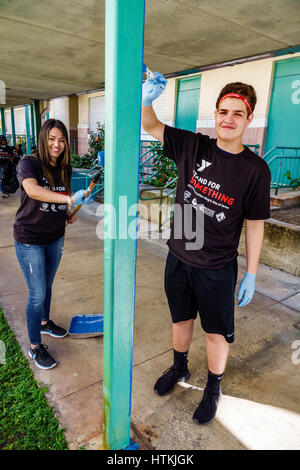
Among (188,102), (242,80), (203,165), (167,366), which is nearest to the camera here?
(203,165)

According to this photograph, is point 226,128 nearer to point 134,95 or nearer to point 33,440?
point 134,95

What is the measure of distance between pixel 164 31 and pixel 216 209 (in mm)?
2576

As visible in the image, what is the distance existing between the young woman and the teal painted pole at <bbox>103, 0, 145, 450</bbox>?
775mm

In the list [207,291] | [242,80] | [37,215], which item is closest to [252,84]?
[242,80]

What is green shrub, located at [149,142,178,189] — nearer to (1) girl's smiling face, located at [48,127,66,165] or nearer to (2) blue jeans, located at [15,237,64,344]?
(1) girl's smiling face, located at [48,127,66,165]

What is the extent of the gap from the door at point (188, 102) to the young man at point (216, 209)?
26.1 ft

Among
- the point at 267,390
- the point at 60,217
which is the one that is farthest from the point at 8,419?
the point at 267,390

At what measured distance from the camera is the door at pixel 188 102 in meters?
9.23

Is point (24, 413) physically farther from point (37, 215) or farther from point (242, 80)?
point (242, 80)

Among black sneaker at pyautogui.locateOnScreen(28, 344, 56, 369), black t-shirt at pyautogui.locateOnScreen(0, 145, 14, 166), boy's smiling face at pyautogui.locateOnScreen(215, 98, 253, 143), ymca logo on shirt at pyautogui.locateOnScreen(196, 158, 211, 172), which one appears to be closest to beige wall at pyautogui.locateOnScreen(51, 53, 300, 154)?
black t-shirt at pyautogui.locateOnScreen(0, 145, 14, 166)

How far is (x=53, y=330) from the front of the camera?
2951 millimetres

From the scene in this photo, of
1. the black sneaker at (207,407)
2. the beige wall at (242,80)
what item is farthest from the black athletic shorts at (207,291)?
the beige wall at (242,80)

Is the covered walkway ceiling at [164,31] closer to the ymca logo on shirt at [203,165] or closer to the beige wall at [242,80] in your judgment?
the ymca logo on shirt at [203,165]
